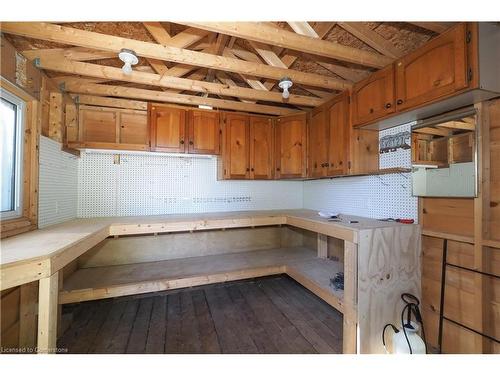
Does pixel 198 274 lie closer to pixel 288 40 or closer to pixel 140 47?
pixel 140 47

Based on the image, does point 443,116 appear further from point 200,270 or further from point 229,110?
point 200,270

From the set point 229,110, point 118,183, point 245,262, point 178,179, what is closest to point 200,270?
point 245,262

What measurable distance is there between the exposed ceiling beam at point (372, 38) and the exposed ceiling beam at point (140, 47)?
44 centimetres

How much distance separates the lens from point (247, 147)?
2.79m

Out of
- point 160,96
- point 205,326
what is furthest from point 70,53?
point 205,326

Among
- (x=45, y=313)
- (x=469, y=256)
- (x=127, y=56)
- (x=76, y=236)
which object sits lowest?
(x=45, y=313)

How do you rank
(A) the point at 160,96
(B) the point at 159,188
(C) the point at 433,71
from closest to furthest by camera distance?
(C) the point at 433,71 → (A) the point at 160,96 → (B) the point at 159,188

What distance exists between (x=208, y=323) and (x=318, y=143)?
221 cm

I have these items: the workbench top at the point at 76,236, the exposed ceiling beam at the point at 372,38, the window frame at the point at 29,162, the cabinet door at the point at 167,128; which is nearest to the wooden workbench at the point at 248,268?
the workbench top at the point at 76,236

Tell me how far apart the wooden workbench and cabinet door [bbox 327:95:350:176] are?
608mm

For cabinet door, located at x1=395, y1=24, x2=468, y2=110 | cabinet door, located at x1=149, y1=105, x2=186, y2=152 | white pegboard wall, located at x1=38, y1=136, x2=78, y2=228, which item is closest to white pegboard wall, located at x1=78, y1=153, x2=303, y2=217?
white pegboard wall, located at x1=38, y1=136, x2=78, y2=228

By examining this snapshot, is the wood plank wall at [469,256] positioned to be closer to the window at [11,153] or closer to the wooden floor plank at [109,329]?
the wooden floor plank at [109,329]

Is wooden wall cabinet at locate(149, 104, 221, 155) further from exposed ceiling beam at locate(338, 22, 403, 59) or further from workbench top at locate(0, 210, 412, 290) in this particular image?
exposed ceiling beam at locate(338, 22, 403, 59)

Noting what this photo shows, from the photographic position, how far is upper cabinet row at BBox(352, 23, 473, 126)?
1.28 m
